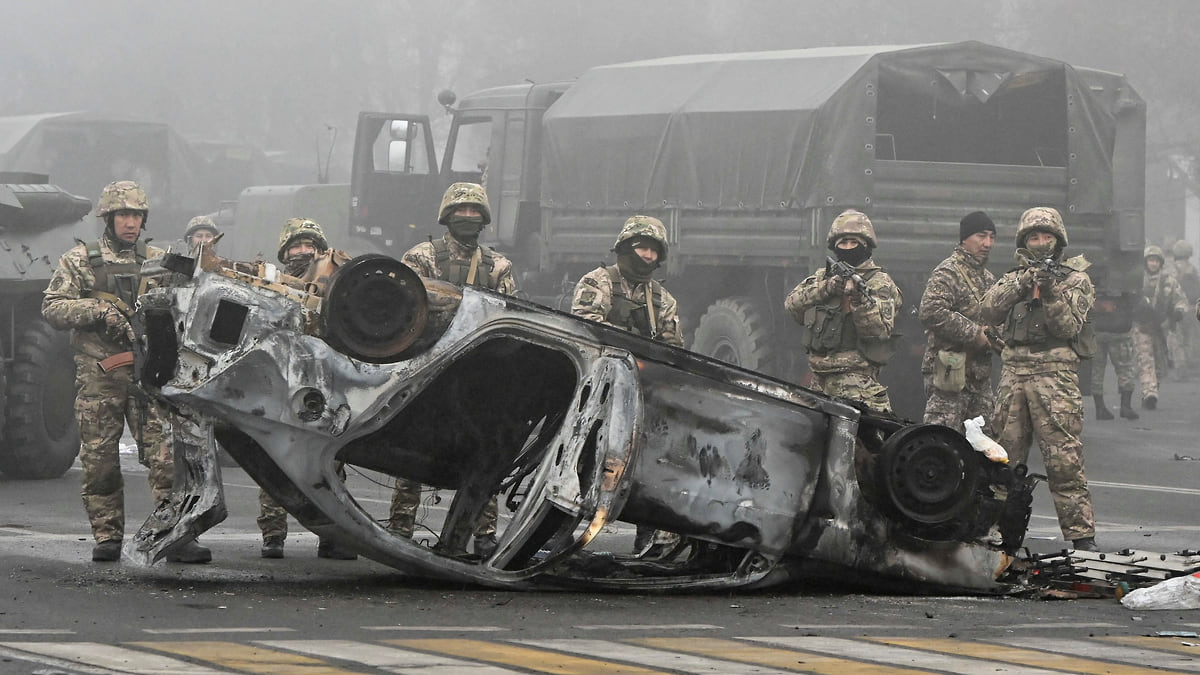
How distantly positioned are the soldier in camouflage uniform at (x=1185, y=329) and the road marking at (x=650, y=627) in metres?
21.3

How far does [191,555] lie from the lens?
9289 mm

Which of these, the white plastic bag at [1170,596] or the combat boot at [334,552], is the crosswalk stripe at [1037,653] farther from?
the combat boot at [334,552]

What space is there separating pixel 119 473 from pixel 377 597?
219cm

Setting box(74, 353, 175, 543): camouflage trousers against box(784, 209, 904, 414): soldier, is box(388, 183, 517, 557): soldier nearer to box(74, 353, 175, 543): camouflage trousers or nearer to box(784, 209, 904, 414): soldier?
box(74, 353, 175, 543): camouflage trousers

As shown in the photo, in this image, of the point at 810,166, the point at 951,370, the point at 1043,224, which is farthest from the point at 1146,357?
the point at 1043,224

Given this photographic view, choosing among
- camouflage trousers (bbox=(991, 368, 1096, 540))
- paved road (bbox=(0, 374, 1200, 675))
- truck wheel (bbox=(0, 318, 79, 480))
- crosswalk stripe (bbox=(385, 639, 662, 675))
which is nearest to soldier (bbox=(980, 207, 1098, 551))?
camouflage trousers (bbox=(991, 368, 1096, 540))

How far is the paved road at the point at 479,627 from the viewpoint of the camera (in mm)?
6336

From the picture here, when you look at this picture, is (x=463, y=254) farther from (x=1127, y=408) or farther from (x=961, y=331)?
(x=1127, y=408)

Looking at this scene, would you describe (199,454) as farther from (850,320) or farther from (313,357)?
(850,320)

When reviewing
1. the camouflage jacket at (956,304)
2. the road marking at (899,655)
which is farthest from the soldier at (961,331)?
the road marking at (899,655)

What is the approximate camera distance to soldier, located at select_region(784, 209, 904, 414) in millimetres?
10477

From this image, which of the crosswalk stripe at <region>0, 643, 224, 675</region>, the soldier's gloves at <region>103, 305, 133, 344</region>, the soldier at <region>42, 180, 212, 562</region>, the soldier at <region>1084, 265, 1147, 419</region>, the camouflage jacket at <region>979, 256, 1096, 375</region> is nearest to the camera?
the crosswalk stripe at <region>0, 643, 224, 675</region>

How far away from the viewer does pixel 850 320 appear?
10547mm

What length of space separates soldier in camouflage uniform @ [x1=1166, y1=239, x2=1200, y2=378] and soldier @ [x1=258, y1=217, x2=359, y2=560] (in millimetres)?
18979
